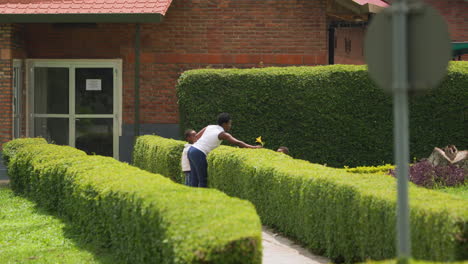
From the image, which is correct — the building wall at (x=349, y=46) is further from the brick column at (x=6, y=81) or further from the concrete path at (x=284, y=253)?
the concrete path at (x=284, y=253)

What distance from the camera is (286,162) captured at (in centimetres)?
1208

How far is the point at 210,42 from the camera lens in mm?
20141

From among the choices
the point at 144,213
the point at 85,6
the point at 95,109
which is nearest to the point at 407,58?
the point at 144,213

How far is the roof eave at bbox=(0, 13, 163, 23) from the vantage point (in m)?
18.3

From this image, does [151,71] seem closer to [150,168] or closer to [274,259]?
[150,168]

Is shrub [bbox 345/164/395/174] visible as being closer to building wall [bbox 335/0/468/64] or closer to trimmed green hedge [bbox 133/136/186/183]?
trimmed green hedge [bbox 133/136/186/183]

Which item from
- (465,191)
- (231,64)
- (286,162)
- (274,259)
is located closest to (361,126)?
(231,64)

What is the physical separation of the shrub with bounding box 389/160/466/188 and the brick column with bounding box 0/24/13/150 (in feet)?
29.4

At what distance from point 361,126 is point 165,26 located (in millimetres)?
5107

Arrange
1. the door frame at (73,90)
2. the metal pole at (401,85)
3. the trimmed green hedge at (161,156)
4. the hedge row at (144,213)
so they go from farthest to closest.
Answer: the door frame at (73,90)
the trimmed green hedge at (161,156)
the hedge row at (144,213)
the metal pole at (401,85)

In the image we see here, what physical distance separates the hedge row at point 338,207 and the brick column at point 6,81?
287 inches

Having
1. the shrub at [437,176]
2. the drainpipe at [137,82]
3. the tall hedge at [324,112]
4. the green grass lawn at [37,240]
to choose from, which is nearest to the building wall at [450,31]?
the tall hedge at [324,112]

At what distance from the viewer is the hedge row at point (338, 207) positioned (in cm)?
726

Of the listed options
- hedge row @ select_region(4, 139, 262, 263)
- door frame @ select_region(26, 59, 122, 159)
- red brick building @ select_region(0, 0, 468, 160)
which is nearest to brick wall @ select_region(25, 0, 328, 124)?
red brick building @ select_region(0, 0, 468, 160)
